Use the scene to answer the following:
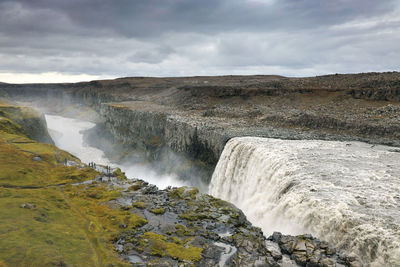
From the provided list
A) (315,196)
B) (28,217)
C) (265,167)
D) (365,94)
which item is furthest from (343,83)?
(28,217)

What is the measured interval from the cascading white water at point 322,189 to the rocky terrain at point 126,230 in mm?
1849

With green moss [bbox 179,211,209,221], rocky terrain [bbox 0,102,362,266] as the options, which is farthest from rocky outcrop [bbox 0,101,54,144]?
green moss [bbox 179,211,209,221]

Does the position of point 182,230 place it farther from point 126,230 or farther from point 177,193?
point 177,193

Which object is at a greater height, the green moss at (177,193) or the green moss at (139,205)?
the green moss at (177,193)

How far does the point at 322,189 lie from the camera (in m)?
26.2

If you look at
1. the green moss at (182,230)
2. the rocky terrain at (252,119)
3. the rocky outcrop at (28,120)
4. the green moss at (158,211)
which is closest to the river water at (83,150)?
the rocky terrain at (252,119)

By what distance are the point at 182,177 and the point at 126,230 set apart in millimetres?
38743

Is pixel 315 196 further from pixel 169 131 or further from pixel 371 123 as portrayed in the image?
pixel 169 131

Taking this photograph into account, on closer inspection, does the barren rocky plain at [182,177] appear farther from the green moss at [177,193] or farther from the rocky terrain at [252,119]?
the rocky terrain at [252,119]

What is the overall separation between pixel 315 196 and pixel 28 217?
24.1 meters

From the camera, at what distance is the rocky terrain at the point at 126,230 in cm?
2061

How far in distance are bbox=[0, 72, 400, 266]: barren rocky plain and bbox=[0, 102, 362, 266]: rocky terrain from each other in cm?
10

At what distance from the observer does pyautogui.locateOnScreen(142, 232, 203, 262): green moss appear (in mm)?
21880

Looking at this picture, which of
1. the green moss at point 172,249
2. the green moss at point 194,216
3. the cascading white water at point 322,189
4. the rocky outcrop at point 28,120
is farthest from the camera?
the rocky outcrop at point 28,120
